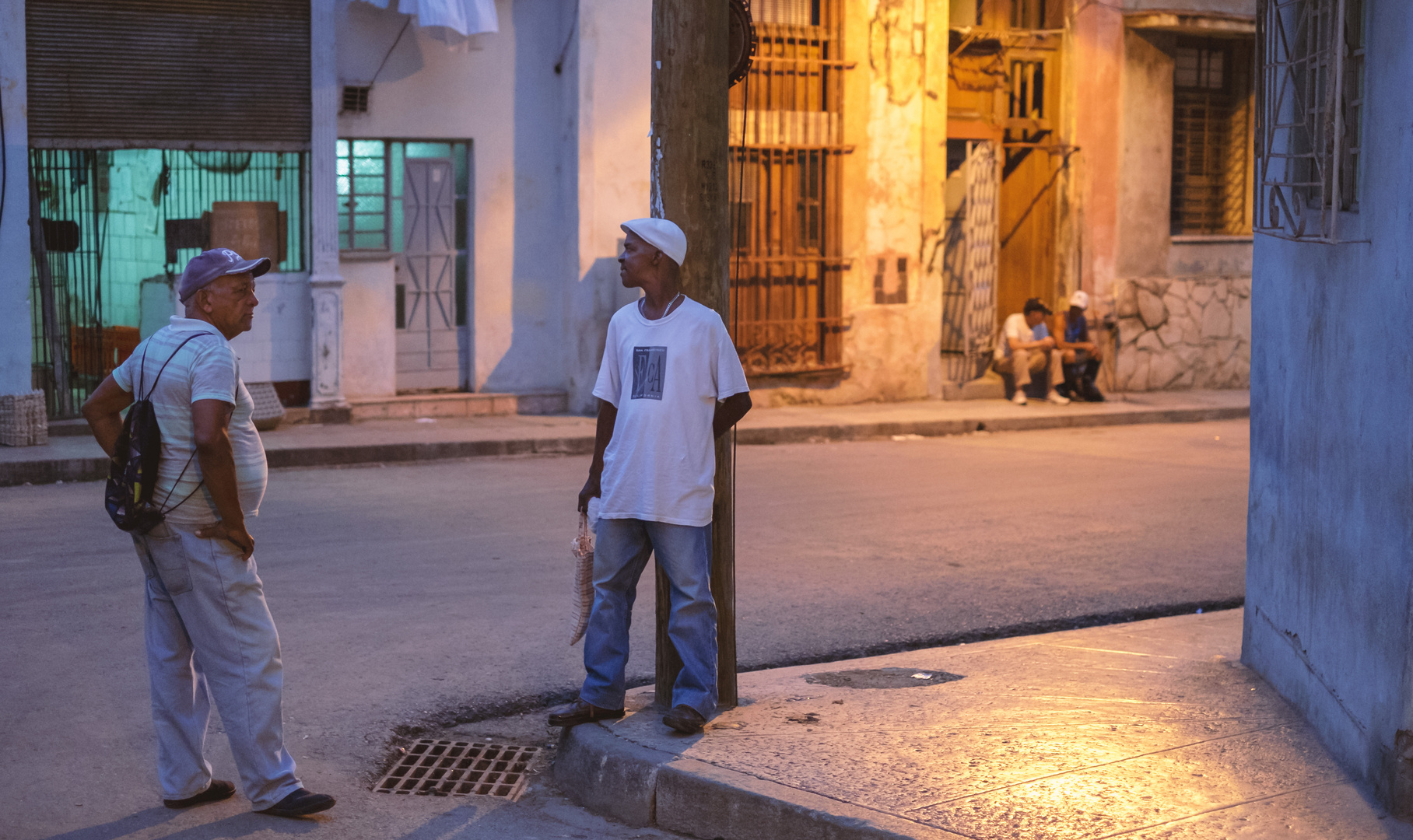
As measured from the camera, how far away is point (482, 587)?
798 centimetres

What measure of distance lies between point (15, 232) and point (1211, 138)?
45.6 ft

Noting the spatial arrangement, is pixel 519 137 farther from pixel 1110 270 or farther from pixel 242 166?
pixel 1110 270

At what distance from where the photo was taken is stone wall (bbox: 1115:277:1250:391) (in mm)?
18453

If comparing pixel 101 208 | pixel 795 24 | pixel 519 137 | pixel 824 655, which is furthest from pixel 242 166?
pixel 824 655

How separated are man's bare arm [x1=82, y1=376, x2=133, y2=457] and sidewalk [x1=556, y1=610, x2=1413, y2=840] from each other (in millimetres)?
1824

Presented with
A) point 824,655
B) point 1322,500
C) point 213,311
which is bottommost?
point 824,655

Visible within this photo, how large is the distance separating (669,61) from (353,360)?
397 inches

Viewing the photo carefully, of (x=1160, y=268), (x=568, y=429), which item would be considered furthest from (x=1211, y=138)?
(x=568, y=429)

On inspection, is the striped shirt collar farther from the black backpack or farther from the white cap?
the white cap

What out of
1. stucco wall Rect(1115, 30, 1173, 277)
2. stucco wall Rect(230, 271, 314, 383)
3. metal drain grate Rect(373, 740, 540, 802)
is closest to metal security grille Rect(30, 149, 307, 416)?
stucco wall Rect(230, 271, 314, 383)

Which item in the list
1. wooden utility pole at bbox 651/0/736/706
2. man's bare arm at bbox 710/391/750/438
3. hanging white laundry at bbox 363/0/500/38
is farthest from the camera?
hanging white laundry at bbox 363/0/500/38

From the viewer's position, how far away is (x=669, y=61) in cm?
535

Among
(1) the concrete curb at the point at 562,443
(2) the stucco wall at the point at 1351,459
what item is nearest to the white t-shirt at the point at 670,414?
(2) the stucco wall at the point at 1351,459

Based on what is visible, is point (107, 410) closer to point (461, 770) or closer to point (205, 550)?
point (205, 550)
